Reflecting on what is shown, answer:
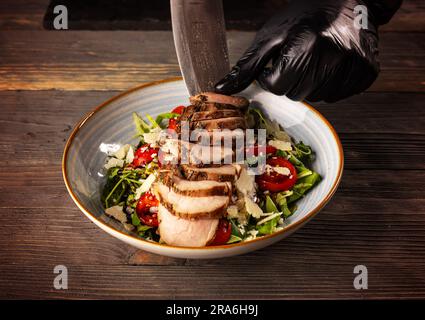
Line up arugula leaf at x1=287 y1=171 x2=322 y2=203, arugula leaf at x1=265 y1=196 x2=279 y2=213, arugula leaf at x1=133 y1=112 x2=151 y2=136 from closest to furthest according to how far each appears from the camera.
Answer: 1. arugula leaf at x1=265 y1=196 x2=279 y2=213
2. arugula leaf at x1=287 y1=171 x2=322 y2=203
3. arugula leaf at x1=133 y1=112 x2=151 y2=136

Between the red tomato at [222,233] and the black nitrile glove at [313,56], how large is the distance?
792 millimetres

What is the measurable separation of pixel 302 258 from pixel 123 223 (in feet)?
2.67

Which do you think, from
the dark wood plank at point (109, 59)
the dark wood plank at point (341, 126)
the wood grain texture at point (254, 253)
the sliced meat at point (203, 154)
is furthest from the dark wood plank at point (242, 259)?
the dark wood plank at point (109, 59)

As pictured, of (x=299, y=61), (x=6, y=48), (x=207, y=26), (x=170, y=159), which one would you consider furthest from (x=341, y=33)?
(x=6, y=48)

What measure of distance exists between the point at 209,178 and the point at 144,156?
515mm

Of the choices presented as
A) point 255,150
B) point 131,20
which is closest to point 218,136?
point 255,150

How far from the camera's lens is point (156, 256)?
225 centimetres

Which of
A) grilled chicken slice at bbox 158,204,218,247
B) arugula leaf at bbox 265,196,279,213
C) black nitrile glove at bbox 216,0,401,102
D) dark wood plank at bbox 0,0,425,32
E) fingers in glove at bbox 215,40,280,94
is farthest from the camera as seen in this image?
dark wood plank at bbox 0,0,425,32

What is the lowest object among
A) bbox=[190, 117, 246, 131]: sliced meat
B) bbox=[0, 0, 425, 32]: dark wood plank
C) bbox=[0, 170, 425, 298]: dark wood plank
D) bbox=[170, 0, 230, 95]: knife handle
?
bbox=[0, 170, 425, 298]: dark wood plank

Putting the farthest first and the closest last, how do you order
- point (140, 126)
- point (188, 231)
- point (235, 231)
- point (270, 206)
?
point (140, 126) < point (270, 206) < point (235, 231) < point (188, 231)

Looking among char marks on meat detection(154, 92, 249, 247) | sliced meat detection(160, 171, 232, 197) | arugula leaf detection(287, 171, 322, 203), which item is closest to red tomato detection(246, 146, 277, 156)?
char marks on meat detection(154, 92, 249, 247)

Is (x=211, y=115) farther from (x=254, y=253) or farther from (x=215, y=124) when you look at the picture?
(x=254, y=253)

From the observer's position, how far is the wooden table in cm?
213

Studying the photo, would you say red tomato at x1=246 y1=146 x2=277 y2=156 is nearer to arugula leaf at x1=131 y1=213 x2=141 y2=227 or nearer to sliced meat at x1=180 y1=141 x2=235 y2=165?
sliced meat at x1=180 y1=141 x2=235 y2=165
